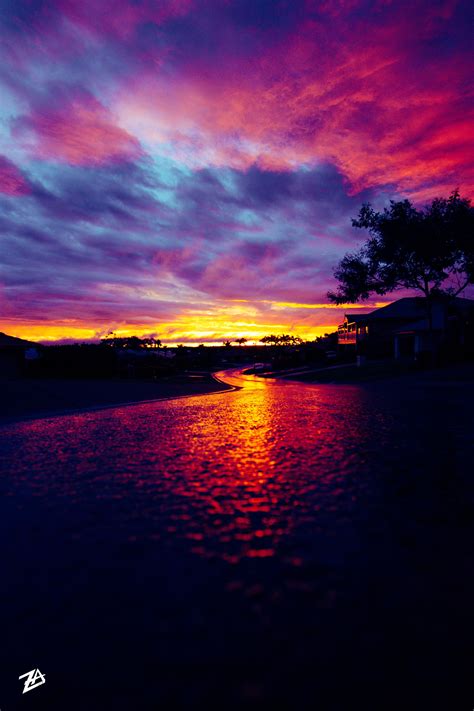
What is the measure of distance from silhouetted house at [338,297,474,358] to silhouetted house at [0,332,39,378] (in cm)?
3211

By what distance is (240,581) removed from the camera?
2189 millimetres

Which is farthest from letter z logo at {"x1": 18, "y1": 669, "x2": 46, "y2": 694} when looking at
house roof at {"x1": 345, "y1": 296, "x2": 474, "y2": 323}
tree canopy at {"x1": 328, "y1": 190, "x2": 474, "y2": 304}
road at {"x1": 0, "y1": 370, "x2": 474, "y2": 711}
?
house roof at {"x1": 345, "y1": 296, "x2": 474, "y2": 323}

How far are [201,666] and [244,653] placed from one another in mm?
196

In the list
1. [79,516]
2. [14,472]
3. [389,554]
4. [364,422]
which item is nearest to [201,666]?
[389,554]

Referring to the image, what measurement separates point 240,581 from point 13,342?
32.8m

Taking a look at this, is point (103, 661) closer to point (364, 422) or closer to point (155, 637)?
point (155, 637)

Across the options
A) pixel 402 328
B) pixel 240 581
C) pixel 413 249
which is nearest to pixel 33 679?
pixel 240 581

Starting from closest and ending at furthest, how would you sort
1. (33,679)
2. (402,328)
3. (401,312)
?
1. (33,679)
2. (402,328)
3. (401,312)

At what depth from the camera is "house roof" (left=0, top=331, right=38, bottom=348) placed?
28833mm

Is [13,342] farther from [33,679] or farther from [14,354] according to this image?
[33,679]

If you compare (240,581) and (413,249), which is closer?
(240,581)

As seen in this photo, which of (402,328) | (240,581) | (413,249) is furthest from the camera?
(402,328)

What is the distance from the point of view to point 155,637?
179 centimetres

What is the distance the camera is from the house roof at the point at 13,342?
28833 millimetres
